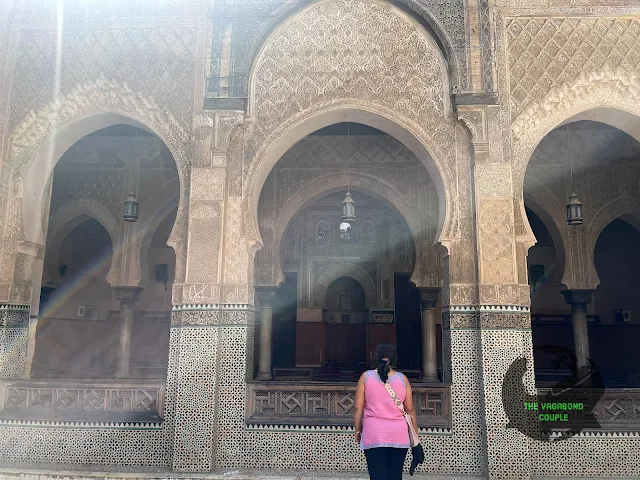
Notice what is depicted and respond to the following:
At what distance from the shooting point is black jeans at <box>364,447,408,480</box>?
216 centimetres

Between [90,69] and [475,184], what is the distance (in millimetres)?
3502

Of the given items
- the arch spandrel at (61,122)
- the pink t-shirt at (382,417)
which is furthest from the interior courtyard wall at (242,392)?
the pink t-shirt at (382,417)

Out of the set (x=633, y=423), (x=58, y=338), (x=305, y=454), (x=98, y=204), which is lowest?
(x=305, y=454)

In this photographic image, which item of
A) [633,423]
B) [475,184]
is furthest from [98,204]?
[633,423]

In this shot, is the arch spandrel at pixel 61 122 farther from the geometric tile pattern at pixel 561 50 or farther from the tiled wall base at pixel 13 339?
the geometric tile pattern at pixel 561 50

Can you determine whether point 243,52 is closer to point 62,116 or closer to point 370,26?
point 370,26

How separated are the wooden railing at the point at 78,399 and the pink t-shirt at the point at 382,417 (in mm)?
2178

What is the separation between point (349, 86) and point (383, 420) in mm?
2853

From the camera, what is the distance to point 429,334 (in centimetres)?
608

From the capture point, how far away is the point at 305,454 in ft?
11.9

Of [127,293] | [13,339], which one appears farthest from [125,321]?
[13,339]

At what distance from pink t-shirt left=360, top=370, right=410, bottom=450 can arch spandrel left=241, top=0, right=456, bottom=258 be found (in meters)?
1.94

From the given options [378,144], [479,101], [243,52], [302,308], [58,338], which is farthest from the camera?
[302,308]

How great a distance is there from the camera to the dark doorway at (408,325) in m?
7.35
